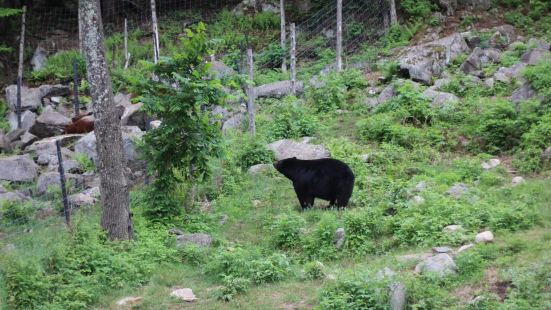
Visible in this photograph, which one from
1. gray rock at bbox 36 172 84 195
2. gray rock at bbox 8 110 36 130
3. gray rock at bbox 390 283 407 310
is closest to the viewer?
gray rock at bbox 390 283 407 310

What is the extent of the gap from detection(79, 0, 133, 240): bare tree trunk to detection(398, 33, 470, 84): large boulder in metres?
10.9

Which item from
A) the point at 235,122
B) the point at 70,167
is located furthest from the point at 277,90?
the point at 70,167

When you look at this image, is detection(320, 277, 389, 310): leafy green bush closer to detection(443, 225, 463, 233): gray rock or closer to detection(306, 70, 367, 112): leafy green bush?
detection(443, 225, 463, 233): gray rock

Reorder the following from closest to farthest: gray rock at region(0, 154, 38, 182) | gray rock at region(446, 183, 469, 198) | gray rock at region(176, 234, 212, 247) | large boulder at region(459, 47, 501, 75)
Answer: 1. gray rock at region(176, 234, 212, 247)
2. gray rock at region(446, 183, 469, 198)
3. gray rock at region(0, 154, 38, 182)
4. large boulder at region(459, 47, 501, 75)

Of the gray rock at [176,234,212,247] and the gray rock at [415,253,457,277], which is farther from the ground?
the gray rock at [415,253,457,277]

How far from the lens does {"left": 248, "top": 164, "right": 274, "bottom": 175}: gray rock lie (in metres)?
15.5

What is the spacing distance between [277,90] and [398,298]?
13.6 m

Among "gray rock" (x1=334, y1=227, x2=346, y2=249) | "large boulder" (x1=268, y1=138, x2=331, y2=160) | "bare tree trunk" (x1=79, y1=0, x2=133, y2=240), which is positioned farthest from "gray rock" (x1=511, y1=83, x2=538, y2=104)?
"bare tree trunk" (x1=79, y1=0, x2=133, y2=240)

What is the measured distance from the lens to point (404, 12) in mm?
25234

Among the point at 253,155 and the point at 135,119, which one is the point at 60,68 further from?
the point at 253,155

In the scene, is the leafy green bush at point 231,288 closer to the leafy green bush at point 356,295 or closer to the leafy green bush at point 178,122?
the leafy green bush at point 356,295

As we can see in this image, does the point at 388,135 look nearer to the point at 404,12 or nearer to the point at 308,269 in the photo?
the point at 308,269

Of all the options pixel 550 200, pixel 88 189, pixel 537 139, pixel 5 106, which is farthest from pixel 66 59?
pixel 550 200

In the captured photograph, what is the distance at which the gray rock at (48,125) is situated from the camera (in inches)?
873
